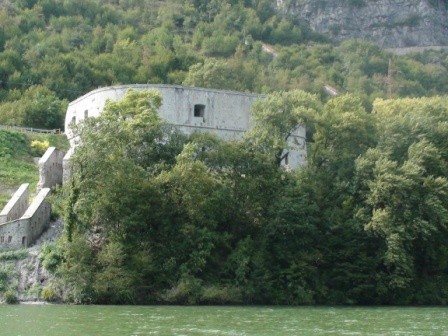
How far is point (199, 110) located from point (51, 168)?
805 centimetres

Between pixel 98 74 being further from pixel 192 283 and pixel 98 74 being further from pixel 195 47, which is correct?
pixel 192 283

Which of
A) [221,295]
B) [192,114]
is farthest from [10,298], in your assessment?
[192,114]

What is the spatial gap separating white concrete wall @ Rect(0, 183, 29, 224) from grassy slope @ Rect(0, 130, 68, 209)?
1221 mm

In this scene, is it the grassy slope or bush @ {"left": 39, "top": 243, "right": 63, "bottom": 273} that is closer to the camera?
bush @ {"left": 39, "top": 243, "right": 63, "bottom": 273}

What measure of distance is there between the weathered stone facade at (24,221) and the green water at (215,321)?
5.89 meters

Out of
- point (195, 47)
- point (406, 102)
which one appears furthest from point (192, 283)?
point (195, 47)

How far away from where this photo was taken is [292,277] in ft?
128

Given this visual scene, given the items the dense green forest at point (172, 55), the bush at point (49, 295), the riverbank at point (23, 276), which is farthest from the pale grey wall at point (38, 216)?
the dense green forest at point (172, 55)

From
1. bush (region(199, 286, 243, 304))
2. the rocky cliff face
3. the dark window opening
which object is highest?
the rocky cliff face

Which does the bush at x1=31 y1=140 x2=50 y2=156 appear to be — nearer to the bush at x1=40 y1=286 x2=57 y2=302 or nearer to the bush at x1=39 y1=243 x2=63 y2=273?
the bush at x1=39 y1=243 x2=63 y2=273

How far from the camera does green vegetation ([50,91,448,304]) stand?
1500 inches

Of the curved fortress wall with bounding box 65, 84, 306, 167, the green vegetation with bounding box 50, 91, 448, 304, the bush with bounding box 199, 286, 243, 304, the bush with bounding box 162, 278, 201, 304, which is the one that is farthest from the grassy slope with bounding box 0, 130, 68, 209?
the bush with bounding box 199, 286, 243, 304

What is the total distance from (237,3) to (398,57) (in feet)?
76.4

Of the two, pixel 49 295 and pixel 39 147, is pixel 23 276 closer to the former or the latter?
pixel 49 295
